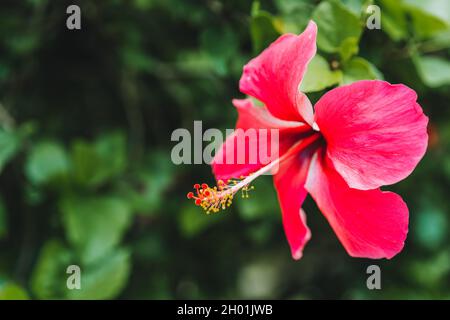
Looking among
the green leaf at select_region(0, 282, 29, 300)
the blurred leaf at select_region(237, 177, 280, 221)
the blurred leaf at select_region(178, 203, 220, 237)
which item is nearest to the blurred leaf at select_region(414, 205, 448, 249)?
the blurred leaf at select_region(237, 177, 280, 221)

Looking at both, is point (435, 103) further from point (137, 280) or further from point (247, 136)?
point (137, 280)

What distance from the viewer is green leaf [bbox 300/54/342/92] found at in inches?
35.4

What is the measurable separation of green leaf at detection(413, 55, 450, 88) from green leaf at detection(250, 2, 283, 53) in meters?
0.32

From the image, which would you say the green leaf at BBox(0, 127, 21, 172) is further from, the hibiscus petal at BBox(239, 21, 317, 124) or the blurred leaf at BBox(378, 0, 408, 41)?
the blurred leaf at BBox(378, 0, 408, 41)

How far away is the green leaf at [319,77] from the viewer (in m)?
0.90

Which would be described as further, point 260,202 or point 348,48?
point 260,202

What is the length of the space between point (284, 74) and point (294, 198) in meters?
0.25

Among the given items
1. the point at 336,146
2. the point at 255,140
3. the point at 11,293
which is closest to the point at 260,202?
the point at 255,140

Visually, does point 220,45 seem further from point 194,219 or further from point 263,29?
point 194,219

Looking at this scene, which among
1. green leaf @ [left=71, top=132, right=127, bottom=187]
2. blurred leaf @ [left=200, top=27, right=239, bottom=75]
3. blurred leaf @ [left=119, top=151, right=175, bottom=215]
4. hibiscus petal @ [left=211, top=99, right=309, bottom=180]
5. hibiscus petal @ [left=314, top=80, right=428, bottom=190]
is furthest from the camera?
blurred leaf @ [left=119, top=151, right=175, bottom=215]

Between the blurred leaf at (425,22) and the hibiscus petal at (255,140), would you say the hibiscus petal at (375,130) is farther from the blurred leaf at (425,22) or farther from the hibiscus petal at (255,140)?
the blurred leaf at (425,22)

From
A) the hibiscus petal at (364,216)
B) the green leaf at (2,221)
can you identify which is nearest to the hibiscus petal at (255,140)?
the hibiscus petal at (364,216)

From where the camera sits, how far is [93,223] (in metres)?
1.35

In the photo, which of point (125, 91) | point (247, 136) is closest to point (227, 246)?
point (125, 91)
